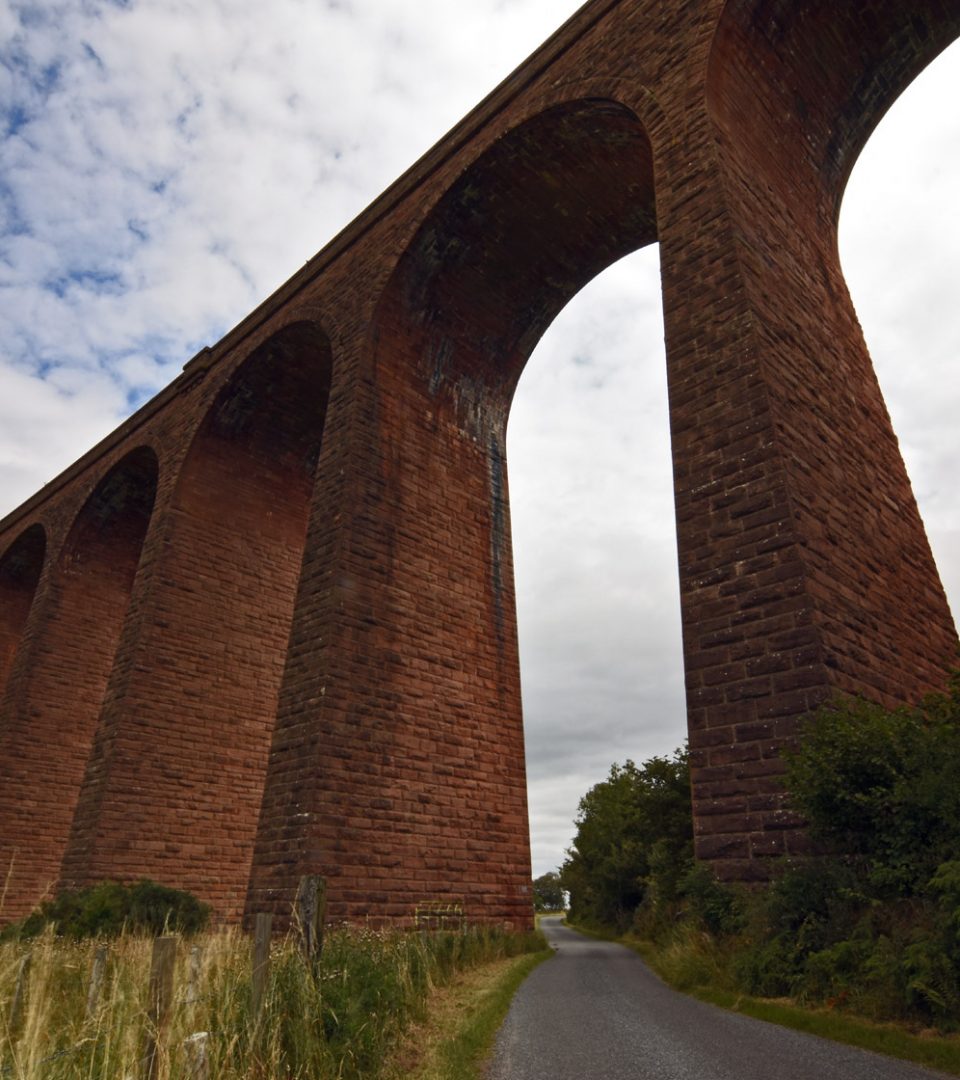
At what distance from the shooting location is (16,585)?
958 inches

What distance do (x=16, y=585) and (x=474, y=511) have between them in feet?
57.5

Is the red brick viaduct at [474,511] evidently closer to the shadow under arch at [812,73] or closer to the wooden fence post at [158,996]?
the shadow under arch at [812,73]

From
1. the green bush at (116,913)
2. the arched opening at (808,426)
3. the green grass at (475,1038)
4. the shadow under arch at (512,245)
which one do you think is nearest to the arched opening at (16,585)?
the green bush at (116,913)

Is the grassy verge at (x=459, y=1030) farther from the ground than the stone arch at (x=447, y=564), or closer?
closer

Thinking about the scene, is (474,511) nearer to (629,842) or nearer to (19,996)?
(19,996)

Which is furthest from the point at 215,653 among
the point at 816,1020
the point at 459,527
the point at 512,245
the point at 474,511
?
the point at 816,1020

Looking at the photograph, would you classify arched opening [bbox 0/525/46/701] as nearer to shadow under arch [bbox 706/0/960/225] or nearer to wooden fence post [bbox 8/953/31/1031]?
wooden fence post [bbox 8/953/31/1031]

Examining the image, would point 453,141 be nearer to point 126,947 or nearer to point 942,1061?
point 126,947

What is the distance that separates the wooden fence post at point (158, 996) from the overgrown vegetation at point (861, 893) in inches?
140

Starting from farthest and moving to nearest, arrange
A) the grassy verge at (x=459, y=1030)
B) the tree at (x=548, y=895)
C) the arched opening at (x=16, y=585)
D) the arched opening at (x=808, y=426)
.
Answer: the tree at (x=548, y=895)
the arched opening at (x=16, y=585)
the arched opening at (x=808, y=426)
the grassy verge at (x=459, y=1030)

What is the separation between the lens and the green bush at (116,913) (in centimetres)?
1005

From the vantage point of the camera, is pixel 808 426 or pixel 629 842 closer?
pixel 808 426

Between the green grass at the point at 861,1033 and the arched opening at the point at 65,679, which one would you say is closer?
the green grass at the point at 861,1033

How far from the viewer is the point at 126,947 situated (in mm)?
9117
